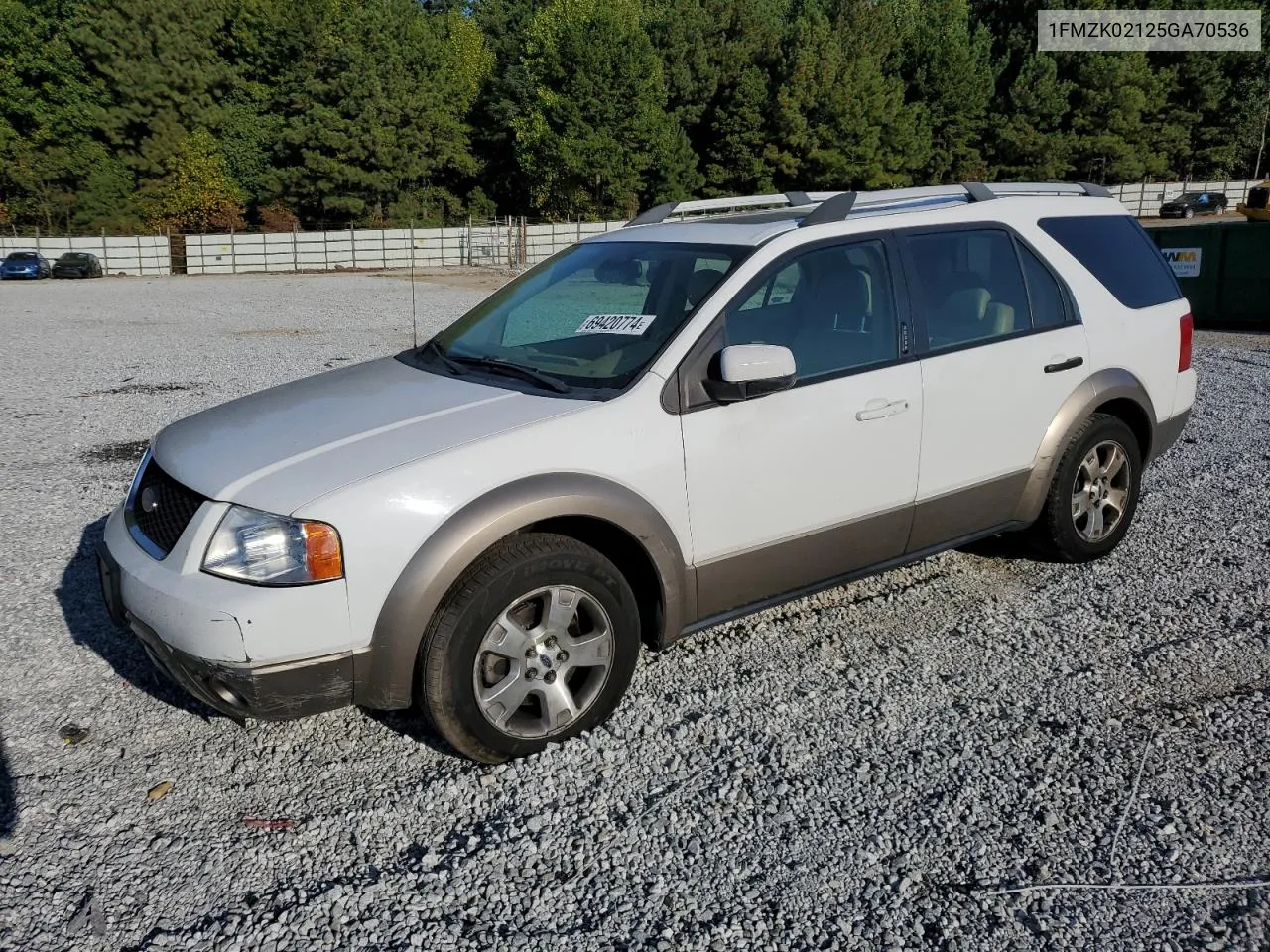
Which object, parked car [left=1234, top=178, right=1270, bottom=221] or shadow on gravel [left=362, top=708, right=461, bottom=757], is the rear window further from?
parked car [left=1234, top=178, right=1270, bottom=221]

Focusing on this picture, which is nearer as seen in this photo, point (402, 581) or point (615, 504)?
point (402, 581)

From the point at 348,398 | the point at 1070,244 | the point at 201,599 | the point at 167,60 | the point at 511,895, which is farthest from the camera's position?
the point at 167,60

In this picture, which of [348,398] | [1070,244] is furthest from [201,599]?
[1070,244]

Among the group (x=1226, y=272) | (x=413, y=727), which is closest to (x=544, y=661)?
(x=413, y=727)

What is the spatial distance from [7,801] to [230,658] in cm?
98

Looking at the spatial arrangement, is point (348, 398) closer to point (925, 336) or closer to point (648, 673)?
Answer: point (648, 673)

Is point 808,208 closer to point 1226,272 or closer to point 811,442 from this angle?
point 811,442

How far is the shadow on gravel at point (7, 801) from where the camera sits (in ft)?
10.5

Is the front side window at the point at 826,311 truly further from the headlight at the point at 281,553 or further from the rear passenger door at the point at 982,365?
the headlight at the point at 281,553

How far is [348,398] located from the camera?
3992mm

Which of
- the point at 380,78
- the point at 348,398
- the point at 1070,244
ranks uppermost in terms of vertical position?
the point at 380,78

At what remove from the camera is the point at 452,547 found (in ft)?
10.6

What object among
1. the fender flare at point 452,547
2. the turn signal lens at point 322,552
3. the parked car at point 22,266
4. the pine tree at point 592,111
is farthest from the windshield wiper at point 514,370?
the pine tree at point 592,111

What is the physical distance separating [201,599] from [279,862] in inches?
31.3
